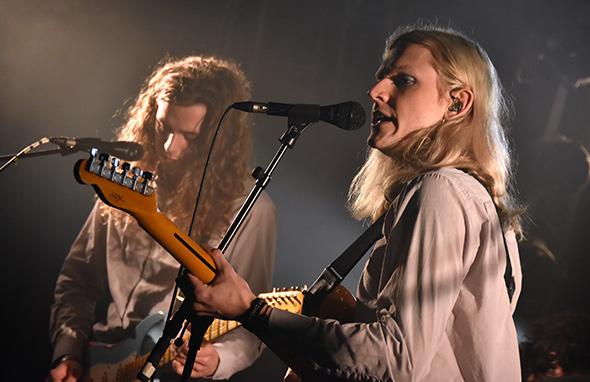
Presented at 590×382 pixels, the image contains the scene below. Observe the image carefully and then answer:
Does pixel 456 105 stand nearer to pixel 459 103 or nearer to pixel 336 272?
pixel 459 103

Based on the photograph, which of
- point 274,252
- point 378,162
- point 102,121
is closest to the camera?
point 378,162

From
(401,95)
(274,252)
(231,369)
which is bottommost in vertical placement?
(231,369)

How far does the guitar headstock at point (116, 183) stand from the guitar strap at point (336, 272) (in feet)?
2.79

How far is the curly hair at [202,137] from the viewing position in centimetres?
286

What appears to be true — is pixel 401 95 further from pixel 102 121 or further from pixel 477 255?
pixel 102 121

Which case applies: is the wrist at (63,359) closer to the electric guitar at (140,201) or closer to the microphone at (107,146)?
the microphone at (107,146)

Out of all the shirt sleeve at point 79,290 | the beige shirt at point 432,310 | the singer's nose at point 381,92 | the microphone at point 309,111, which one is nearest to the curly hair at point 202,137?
the shirt sleeve at point 79,290

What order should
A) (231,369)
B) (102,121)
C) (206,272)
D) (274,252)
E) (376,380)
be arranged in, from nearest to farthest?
(376,380), (206,272), (231,369), (274,252), (102,121)

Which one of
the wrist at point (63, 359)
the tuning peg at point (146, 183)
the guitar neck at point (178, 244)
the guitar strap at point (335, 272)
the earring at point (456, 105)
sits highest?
the earring at point (456, 105)

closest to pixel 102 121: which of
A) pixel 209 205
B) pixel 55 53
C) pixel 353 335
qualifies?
pixel 55 53

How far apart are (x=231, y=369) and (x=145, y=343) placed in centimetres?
46

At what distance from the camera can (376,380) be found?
123cm

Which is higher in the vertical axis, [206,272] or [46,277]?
[206,272]

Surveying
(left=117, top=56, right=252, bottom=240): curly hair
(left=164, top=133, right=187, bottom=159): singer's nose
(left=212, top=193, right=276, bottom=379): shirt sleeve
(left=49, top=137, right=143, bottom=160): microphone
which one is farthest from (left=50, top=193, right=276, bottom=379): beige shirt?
(left=164, top=133, right=187, bottom=159): singer's nose
